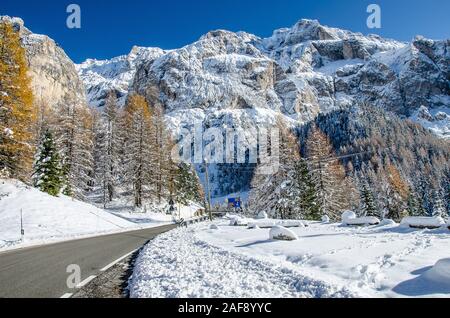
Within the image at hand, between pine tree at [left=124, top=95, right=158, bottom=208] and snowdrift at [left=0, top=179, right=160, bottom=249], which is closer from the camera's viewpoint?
snowdrift at [left=0, top=179, right=160, bottom=249]

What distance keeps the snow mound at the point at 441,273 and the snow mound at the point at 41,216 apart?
20013mm

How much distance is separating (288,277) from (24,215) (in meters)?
23.7

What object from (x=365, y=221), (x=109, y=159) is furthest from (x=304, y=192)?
→ (x=109, y=159)

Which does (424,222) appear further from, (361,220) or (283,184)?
(283,184)

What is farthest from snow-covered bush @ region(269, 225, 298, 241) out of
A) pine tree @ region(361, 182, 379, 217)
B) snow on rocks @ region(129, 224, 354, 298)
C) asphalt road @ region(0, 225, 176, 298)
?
pine tree @ region(361, 182, 379, 217)

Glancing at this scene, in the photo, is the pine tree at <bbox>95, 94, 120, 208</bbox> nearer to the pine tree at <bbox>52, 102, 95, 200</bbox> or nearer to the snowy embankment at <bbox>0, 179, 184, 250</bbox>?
the pine tree at <bbox>52, 102, 95, 200</bbox>

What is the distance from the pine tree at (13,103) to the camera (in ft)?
83.6

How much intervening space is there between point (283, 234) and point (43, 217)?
19.9 m

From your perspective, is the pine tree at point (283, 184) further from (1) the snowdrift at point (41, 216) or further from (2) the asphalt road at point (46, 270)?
(2) the asphalt road at point (46, 270)

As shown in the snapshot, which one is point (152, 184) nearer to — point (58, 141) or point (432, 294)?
point (58, 141)

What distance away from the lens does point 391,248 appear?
10375mm

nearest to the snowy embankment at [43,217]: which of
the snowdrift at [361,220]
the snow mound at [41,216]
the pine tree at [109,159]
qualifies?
the snow mound at [41,216]

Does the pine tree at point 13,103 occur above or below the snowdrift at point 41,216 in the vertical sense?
above

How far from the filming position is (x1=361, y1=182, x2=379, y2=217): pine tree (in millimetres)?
41250
